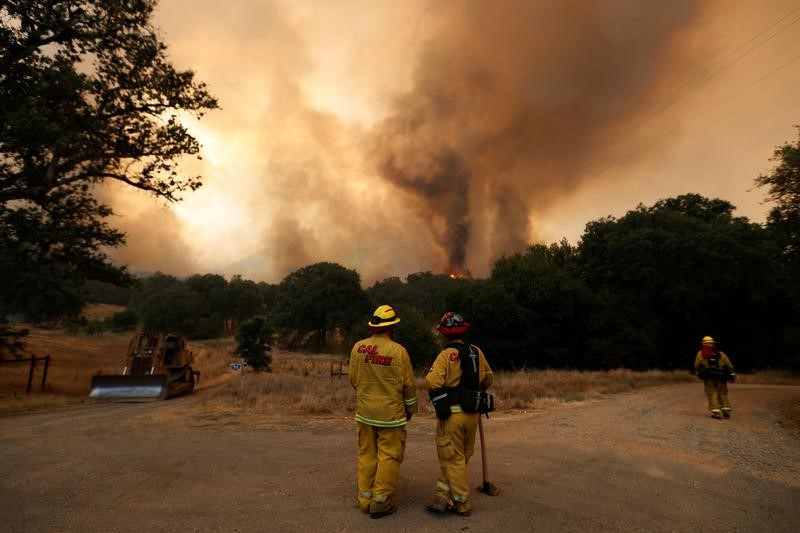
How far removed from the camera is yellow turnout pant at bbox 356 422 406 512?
4742 mm

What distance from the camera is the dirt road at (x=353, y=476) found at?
185 inches

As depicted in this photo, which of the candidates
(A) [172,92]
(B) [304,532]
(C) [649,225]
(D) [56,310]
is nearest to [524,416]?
(B) [304,532]

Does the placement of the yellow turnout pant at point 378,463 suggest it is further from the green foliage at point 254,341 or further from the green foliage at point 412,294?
the green foliage at point 412,294

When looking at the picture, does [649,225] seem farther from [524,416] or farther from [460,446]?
[460,446]

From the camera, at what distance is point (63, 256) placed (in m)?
17.2

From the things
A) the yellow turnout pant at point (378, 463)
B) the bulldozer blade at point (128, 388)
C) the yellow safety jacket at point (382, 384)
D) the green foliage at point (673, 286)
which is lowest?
the bulldozer blade at point (128, 388)

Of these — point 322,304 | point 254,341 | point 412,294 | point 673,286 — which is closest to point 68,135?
point 254,341

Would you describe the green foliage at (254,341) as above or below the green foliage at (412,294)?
below

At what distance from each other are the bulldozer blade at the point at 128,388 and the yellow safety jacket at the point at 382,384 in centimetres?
1557

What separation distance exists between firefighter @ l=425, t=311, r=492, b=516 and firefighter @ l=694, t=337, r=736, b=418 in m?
9.99

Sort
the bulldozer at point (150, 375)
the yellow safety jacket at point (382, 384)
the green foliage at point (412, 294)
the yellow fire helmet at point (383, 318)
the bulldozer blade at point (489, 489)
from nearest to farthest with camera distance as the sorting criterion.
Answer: the yellow safety jacket at point (382, 384), the yellow fire helmet at point (383, 318), the bulldozer blade at point (489, 489), the bulldozer at point (150, 375), the green foliage at point (412, 294)

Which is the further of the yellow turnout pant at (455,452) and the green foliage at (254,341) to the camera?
the green foliage at (254,341)

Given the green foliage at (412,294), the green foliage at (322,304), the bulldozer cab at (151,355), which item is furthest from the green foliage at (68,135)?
the green foliage at (412,294)

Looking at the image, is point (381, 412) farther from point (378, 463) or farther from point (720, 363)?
point (720, 363)
